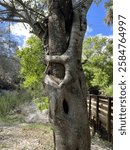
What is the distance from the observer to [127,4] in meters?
3.28

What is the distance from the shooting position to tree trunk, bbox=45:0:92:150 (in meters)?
5.04

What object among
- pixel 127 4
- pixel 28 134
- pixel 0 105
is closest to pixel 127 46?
pixel 127 4

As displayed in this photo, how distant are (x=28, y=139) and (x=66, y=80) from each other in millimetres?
4413

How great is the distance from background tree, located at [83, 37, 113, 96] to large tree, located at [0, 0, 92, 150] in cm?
1157

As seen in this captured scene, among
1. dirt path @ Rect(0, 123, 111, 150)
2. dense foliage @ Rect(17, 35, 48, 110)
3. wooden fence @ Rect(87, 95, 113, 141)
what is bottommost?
dirt path @ Rect(0, 123, 111, 150)

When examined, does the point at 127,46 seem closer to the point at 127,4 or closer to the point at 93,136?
the point at 127,4

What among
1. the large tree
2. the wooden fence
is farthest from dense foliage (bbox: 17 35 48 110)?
the large tree

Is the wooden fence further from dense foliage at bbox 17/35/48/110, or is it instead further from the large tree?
the large tree

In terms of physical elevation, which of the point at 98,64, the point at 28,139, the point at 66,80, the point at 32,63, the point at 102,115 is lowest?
the point at 28,139

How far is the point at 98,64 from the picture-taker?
64.4ft

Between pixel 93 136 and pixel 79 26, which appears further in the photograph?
pixel 93 136

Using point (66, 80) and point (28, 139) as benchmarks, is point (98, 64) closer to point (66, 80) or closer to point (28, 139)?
point (28, 139)

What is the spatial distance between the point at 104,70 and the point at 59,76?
49.1 ft

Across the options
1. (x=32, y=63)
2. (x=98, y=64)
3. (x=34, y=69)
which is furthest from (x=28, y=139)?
(x=98, y=64)
